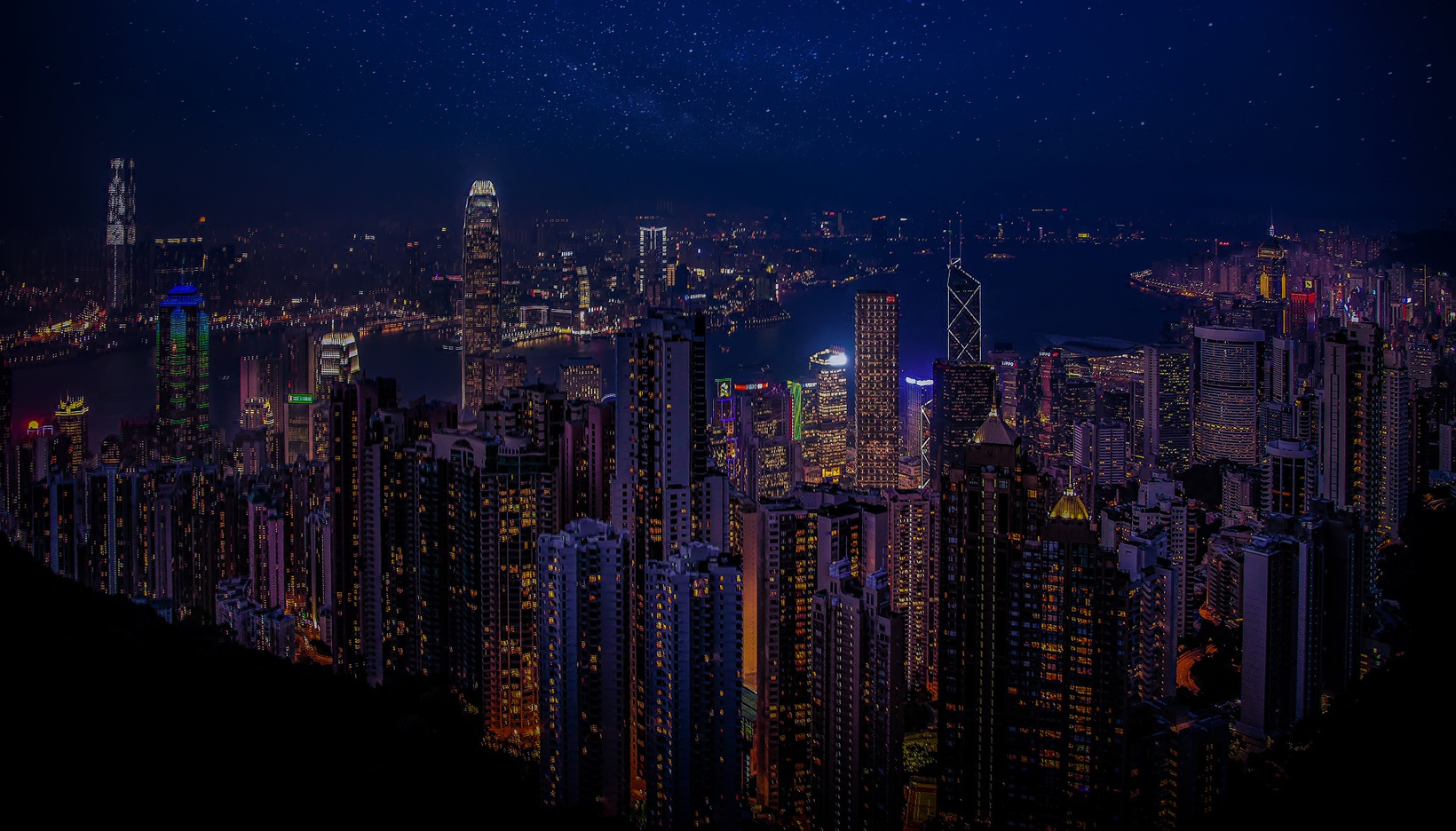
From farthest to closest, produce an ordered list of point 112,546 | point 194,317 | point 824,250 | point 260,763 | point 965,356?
point 965,356
point 824,250
point 194,317
point 112,546
point 260,763

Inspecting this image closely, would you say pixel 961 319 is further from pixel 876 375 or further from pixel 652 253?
pixel 652 253

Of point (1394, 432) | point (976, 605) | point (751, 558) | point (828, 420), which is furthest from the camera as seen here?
point (828, 420)

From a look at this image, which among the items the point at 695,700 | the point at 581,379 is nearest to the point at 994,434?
the point at 695,700

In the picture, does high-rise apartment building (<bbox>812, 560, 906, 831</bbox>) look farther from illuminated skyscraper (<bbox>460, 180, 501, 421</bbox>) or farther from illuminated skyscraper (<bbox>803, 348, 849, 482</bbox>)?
illuminated skyscraper (<bbox>803, 348, 849, 482</bbox>)

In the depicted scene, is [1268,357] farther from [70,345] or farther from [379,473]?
[70,345]

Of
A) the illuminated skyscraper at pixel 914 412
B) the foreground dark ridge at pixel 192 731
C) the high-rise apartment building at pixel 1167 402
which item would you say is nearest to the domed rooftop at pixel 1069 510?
the foreground dark ridge at pixel 192 731

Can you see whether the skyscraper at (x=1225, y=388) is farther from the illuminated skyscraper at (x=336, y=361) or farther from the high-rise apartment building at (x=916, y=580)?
the illuminated skyscraper at (x=336, y=361)

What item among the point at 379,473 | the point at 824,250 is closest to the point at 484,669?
the point at 379,473
